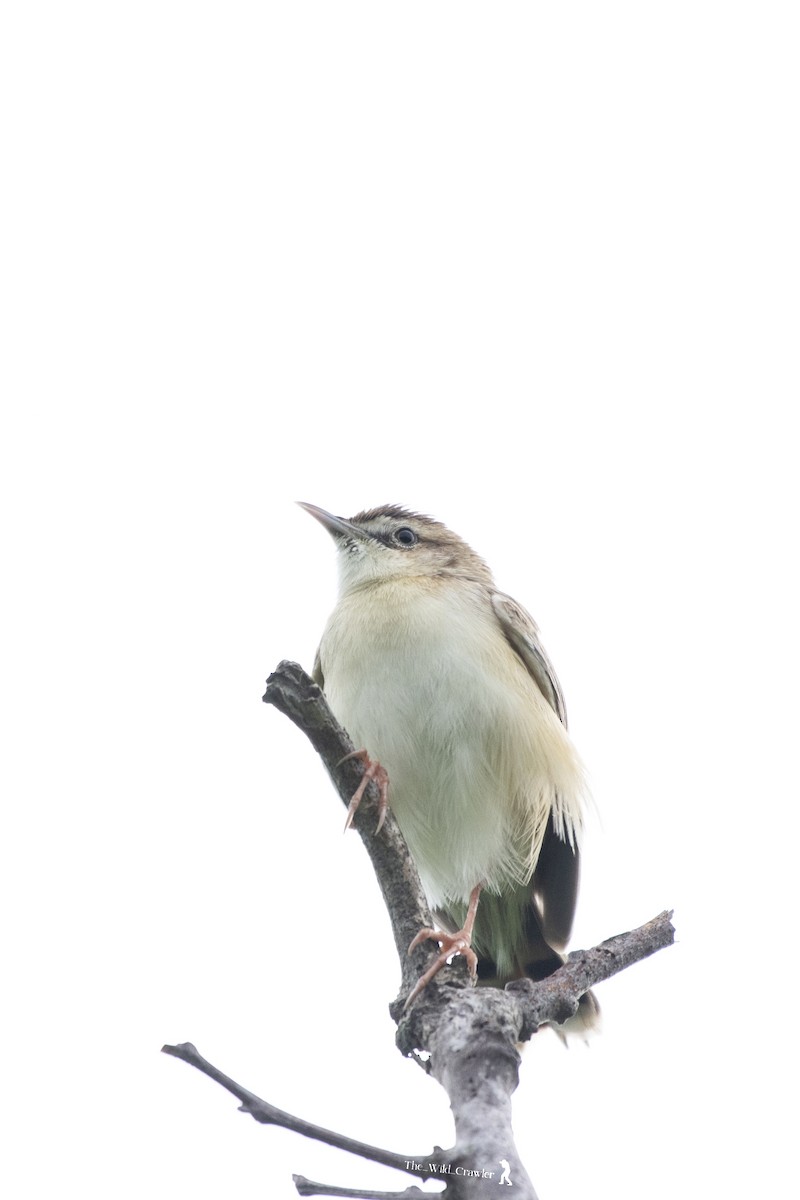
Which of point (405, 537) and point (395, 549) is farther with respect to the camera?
point (405, 537)

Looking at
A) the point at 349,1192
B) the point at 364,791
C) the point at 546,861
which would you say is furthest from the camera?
the point at 546,861

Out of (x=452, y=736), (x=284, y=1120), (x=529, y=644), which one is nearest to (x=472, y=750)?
(x=452, y=736)

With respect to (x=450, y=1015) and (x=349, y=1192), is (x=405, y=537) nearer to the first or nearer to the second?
(x=450, y=1015)

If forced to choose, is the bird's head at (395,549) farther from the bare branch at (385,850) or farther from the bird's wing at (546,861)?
the bare branch at (385,850)

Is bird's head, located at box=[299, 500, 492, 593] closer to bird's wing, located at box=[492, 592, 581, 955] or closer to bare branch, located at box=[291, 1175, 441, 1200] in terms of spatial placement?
bird's wing, located at box=[492, 592, 581, 955]

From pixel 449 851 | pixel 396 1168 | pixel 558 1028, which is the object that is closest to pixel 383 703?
pixel 449 851

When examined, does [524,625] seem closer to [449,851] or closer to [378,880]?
[449,851]

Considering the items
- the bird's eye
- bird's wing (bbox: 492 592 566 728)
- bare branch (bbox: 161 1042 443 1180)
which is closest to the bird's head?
the bird's eye
